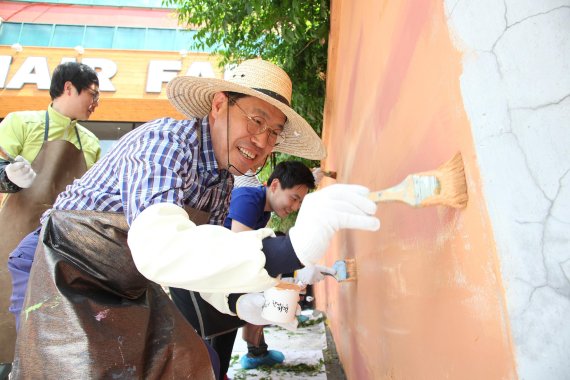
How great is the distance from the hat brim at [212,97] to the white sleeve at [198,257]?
66cm

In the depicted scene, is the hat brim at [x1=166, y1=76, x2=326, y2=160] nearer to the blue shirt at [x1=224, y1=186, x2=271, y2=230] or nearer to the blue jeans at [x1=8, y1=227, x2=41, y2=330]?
the blue shirt at [x1=224, y1=186, x2=271, y2=230]

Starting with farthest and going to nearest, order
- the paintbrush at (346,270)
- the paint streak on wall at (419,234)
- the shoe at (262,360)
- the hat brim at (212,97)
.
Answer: the shoe at (262,360) < the paintbrush at (346,270) < the hat brim at (212,97) < the paint streak on wall at (419,234)

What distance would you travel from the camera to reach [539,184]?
66 centimetres

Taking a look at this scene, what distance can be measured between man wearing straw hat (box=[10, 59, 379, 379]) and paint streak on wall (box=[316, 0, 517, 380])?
20 cm

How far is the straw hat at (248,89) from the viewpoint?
5.23 feet

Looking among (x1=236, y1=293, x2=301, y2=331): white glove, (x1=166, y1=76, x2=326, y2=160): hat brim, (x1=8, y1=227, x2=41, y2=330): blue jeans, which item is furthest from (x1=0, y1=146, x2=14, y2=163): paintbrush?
(x1=236, y1=293, x2=301, y2=331): white glove

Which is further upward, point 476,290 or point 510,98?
point 510,98

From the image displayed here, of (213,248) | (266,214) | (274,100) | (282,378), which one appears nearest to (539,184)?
(213,248)

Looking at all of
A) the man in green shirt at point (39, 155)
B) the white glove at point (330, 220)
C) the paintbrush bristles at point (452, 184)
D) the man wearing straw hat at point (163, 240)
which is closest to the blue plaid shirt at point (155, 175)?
the man wearing straw hat at point (163, 240)

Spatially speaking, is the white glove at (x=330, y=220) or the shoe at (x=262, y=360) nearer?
the white glove at (x=330, y=220)

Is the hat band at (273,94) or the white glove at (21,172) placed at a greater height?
the hat band at (273,94)

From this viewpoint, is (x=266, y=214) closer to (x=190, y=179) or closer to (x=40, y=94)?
(x=190, y=179)

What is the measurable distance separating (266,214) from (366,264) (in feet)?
3.95

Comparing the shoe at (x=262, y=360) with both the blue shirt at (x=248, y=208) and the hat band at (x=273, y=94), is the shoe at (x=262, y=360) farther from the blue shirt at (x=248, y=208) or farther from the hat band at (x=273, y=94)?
the hat band at (x=273, y=94)
